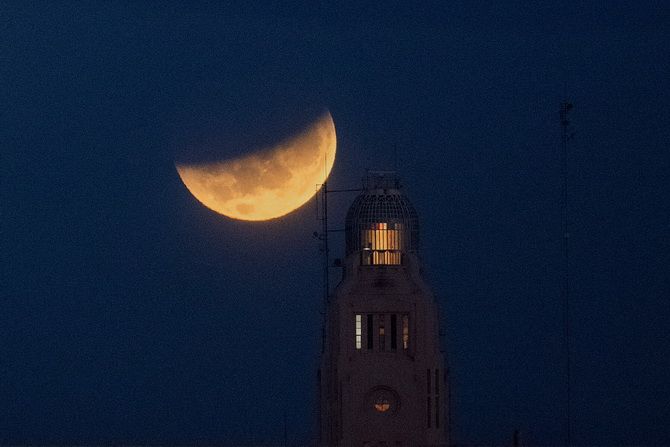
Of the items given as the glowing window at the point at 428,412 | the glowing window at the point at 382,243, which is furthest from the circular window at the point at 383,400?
the glowing window at the point at 382,243

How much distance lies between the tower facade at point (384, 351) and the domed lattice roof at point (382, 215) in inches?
1.6

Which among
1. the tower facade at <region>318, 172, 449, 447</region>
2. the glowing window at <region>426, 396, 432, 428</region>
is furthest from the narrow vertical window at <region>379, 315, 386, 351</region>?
the glowing window at <region>426, 396, 432, 428</region>

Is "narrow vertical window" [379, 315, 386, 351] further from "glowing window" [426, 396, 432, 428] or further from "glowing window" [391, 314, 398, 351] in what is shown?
"glowing window" [426, 396, 432, 428]

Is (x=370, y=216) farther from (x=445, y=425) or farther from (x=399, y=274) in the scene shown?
(x=445, y=425)

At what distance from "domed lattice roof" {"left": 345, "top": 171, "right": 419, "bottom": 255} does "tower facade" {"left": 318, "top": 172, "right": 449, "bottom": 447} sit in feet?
0.14

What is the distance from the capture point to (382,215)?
276 feet

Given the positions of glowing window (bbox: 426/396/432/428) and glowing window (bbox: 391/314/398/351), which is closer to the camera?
glowing window (bbox: 426/396/432/428)

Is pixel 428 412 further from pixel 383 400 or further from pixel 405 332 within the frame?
pixel 405 332

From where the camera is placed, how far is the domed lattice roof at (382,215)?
8425 centimetres

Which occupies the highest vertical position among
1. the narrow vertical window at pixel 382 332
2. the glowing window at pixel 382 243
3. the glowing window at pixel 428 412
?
the glowing window at pixel 382 243

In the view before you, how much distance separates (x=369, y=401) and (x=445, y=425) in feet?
11.8

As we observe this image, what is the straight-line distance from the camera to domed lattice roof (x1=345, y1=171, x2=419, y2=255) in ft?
276

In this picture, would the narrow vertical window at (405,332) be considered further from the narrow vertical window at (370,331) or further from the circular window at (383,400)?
the circular window at (383,400)

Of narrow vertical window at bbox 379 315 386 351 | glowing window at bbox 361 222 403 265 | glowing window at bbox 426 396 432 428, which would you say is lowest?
glowing window at bbox 426 396 432 428
